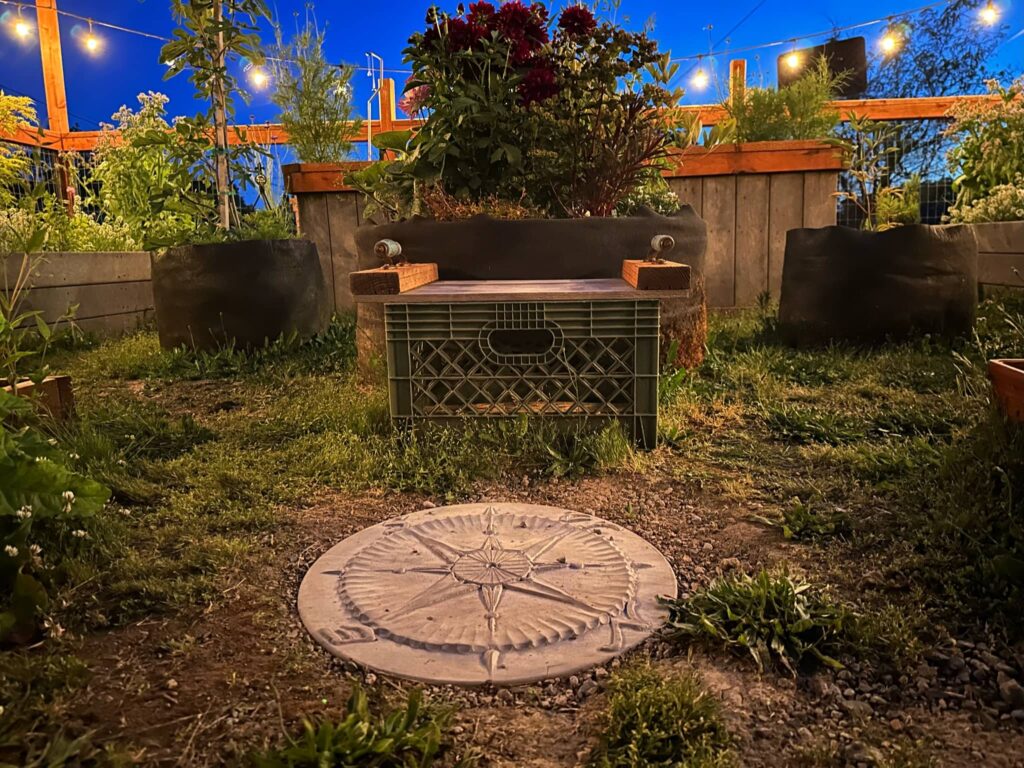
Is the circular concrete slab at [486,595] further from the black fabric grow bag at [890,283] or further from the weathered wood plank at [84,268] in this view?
the weathered wood plank at [84,268]

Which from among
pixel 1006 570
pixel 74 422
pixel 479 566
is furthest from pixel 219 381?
pixel 1006 570

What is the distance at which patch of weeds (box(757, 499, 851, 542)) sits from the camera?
1.78 meters

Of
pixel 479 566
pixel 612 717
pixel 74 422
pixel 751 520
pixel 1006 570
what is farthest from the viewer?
pixel 74 422

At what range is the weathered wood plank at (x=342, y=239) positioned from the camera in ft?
17.6

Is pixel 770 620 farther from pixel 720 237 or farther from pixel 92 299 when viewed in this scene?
pixel 92 299

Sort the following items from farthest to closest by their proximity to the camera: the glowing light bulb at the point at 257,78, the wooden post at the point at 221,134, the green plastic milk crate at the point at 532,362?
the glowing light bulb at the point at 257,78, the wooden post at the point at 221,134, the green plastic milk crate at the point at 532,362

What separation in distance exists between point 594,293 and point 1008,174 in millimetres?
3981

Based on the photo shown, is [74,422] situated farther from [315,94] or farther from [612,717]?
[315,94]

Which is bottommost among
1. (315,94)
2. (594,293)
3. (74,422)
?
(74,422)

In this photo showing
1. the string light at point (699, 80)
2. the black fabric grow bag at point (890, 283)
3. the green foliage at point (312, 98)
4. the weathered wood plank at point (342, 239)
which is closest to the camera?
the black fabric grow bag at point (890, 283)

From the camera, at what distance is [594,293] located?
A: 7.68 ft

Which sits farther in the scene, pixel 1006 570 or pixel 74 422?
pixel 74 422

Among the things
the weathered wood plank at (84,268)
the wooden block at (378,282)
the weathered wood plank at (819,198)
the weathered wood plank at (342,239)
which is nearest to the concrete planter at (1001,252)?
the weathered wood plank at (819,198)

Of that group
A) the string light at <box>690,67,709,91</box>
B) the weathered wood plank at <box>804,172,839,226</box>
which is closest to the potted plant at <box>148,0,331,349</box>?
the weathered wood plank at <box>804,172,839,226</box>
